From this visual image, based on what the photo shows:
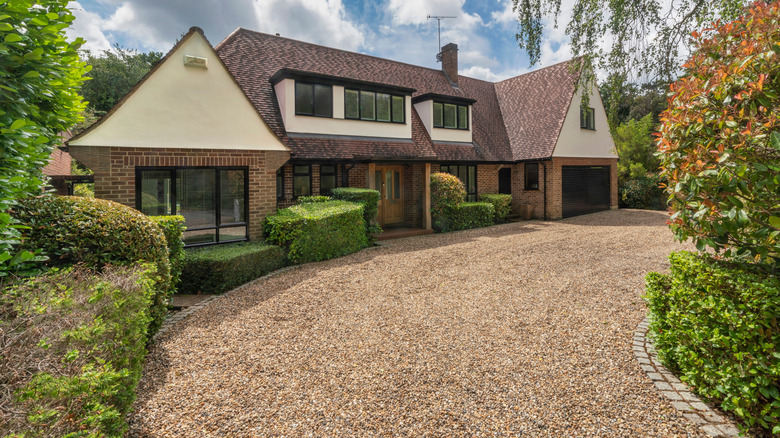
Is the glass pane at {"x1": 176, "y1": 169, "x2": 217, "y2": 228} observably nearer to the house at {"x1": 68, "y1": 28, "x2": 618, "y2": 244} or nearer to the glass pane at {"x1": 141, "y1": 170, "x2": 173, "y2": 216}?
the house at {"x1": 68, "y1": 28, "x2": 618, "y2": 244}

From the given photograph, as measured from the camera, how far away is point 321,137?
507 inches

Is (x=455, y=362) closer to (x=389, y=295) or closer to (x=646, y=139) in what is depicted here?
(x=389, y=295)

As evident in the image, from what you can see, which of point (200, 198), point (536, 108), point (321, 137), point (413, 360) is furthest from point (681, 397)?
point (536, 108)

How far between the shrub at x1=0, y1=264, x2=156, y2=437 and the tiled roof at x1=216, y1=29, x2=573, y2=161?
8426 mm

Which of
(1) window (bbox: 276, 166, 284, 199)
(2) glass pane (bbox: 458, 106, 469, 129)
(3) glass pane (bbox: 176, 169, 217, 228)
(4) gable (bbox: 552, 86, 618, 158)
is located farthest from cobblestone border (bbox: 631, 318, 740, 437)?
(4) gable (bbox: 552, 86, 618, 158)

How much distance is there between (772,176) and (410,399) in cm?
352

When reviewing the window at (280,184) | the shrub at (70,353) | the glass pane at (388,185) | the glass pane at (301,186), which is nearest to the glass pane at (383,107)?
the glass pane at (388,185)

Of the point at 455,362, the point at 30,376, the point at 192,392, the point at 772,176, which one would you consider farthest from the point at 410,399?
the point at 772,176

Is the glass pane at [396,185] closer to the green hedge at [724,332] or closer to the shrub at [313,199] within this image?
the shrub at [313,199]

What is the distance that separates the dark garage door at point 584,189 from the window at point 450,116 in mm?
5376

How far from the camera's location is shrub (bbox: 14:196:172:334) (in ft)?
14.0

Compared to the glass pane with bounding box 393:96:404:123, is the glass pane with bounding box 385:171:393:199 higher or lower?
lower

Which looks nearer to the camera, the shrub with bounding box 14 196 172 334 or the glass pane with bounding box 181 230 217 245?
the shrub with bounding box 14 196 172 334

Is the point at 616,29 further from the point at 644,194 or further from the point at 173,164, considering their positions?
the point at 644,194
